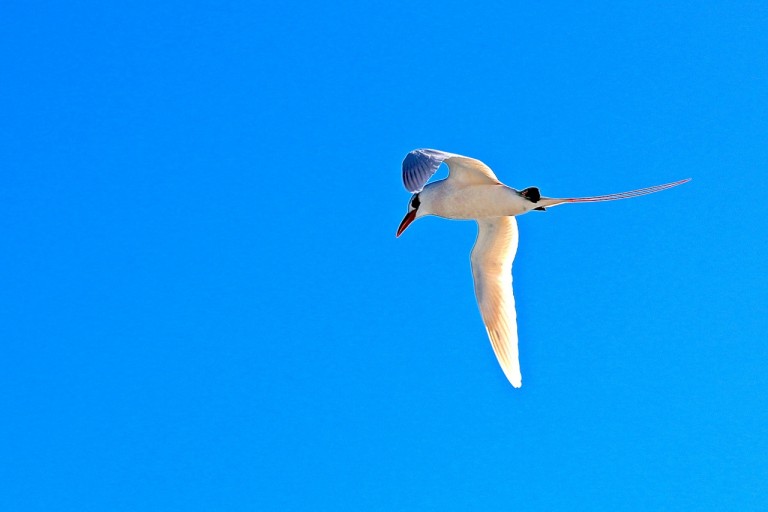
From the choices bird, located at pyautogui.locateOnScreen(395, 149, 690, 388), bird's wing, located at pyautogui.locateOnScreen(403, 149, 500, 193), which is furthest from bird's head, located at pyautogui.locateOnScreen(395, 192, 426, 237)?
bird's wing, located at pyautogui.locateOnScreen(403, 149, 500, 193)

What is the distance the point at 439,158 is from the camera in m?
13.1

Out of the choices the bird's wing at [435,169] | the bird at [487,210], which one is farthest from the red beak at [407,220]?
the bird's wing at [435,169]

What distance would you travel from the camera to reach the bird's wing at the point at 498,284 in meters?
16.7

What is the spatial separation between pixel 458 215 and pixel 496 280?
1733 millimetres

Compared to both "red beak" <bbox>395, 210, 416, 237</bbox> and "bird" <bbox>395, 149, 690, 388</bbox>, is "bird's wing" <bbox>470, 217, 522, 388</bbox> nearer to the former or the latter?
"bird" <bbox>395, 149, 690, 388</bbox>

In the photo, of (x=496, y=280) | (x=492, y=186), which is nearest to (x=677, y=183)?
(x=492, y=186)

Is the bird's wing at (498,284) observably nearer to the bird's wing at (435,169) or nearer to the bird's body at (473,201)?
the bird's body at (473,201)

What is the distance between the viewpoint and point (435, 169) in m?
12.8

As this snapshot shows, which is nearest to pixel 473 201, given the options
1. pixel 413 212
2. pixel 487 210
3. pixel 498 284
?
pixel 487 210

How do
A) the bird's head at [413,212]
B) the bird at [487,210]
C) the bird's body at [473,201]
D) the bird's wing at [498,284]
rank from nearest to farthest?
1. the bird at [487,210]
2. the bird's body at [473,201]
3. the bird's head at [413,212]
4. the bird's wing at [498,284]

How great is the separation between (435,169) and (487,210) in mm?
2782

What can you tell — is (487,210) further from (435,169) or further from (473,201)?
(435,169)

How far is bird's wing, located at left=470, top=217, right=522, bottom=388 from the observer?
16719 millimetres

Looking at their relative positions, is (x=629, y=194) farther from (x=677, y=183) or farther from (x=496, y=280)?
(x=496, y=280)
